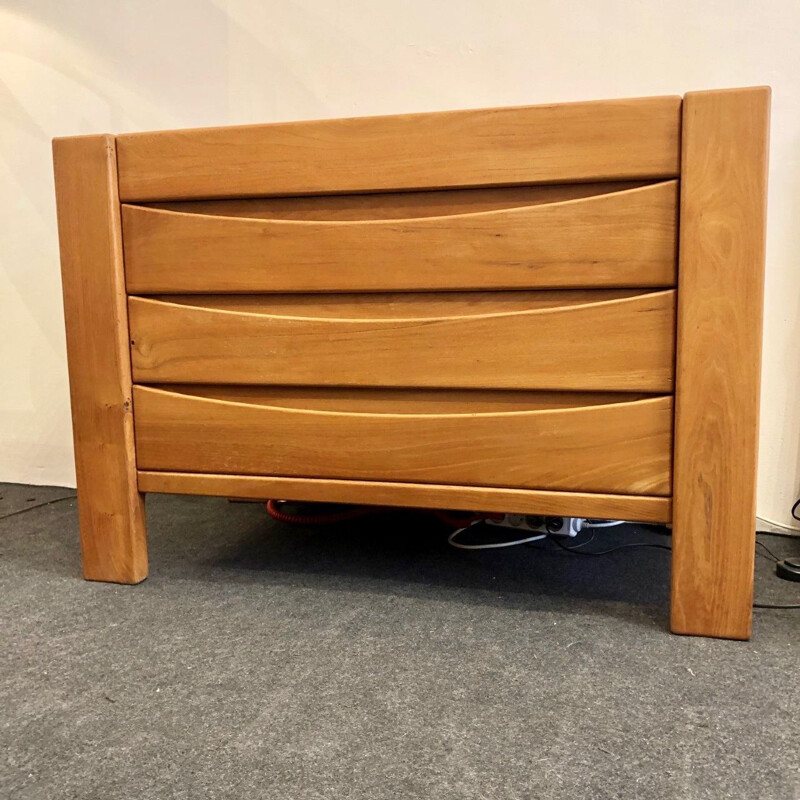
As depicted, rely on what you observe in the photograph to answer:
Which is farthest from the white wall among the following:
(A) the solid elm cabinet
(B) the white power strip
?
(A) the solid elm cabinet

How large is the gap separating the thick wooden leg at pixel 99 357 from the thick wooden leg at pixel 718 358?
71cm

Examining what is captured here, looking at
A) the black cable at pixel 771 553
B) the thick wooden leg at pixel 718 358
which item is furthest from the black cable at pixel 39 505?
the black cable at pixel 771 553

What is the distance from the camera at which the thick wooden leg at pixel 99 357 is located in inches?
38.1

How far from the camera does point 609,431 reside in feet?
2.80

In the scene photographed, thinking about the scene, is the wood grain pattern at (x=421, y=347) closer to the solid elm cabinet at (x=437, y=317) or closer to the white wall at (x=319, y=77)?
the solid elm cabinet at (x=437, y=317)

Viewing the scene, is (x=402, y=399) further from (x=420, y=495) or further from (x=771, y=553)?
(x=771, y=553)

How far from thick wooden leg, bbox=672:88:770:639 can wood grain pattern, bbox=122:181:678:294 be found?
39mm

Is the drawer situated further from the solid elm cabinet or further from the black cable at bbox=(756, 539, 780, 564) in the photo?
the black cable at bbox=(756, 539, 780, 564)

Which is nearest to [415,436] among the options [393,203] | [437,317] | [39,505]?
[437,317]

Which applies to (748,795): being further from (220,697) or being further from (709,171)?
(709,171)

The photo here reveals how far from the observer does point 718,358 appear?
0.81 metres

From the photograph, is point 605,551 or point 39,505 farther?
point 39,505

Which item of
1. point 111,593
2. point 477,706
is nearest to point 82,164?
point 111,593

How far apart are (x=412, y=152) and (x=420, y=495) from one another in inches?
16.5
